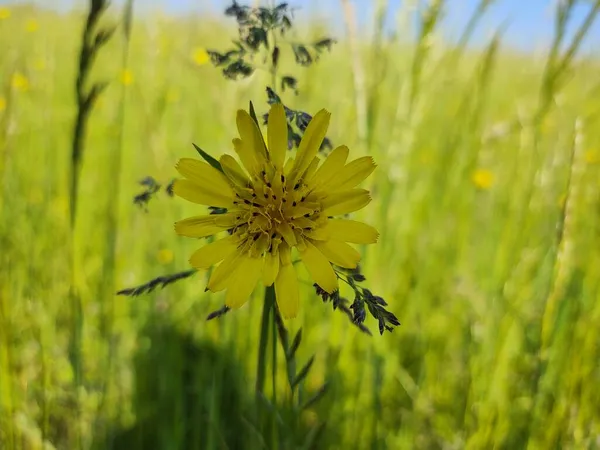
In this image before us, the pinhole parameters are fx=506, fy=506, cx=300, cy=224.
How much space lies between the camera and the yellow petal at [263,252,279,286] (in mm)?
631

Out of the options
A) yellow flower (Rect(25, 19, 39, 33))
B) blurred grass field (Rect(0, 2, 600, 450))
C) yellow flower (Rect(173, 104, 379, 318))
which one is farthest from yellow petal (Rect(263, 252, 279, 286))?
yellow flower (Rect(25, 19, 39, 33))

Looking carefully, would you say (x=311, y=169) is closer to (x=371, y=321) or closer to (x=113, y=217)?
(x=371, y=321)

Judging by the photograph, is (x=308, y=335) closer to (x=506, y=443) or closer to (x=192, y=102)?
(x=506, y=443)

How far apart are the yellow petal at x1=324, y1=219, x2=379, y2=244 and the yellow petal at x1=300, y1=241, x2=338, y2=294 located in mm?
32

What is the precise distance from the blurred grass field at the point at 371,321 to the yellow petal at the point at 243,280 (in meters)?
0.20

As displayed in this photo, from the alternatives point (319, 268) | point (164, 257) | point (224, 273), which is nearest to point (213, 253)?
point (224, 273)

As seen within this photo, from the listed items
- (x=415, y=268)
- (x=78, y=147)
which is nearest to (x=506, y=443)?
(x=415, y=268)

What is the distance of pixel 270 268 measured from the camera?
65 cm

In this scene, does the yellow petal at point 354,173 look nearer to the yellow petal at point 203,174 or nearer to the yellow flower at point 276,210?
the yellow flower at point 276,210

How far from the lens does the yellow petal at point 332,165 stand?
2.19ft

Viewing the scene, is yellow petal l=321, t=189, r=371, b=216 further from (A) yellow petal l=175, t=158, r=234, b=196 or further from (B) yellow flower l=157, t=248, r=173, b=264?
(B) yellow flower l=157, t=248, r=173, b=264

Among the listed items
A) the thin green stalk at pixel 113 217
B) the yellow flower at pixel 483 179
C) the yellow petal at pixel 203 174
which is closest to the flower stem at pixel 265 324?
the yellow petal at pixel 203 174

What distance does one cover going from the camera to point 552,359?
141 cm

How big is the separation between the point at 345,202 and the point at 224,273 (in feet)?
0.60
